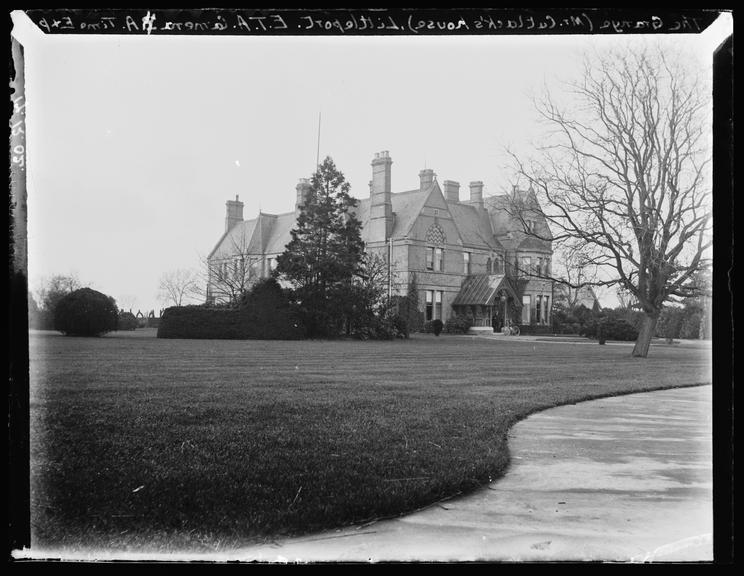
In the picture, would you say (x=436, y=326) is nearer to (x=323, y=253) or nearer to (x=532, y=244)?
(x=532, y=244)

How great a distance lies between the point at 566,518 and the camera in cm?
385

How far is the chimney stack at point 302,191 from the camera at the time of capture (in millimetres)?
6426

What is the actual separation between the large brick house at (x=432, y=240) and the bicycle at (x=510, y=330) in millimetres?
1668

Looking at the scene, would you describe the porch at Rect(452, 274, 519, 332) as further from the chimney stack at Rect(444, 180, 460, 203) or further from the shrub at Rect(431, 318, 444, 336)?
the chimney stack at Rect(444, 180, 460, 203)

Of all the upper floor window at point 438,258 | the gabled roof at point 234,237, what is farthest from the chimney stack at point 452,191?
the upper floor window at point 438,258

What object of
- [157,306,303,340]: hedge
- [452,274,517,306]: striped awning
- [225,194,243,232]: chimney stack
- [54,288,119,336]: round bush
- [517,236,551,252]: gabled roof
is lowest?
[157,306,303,340]: hedge

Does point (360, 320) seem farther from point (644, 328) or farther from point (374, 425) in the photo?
point (374, 425)

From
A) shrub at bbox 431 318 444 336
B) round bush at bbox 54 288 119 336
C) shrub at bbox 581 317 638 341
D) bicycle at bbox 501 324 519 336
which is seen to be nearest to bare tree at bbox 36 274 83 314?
round bush at bbox 54 288 119 336

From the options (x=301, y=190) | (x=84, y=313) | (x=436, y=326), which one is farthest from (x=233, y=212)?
(x=436, y=326)

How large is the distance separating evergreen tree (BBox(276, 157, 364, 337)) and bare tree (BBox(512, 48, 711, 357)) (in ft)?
8.55

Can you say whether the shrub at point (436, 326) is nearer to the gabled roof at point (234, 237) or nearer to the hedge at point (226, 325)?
the hedge at point (226, 325)

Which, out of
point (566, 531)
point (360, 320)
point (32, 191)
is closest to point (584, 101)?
point (566, 531)

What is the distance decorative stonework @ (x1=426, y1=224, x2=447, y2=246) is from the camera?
13469 millimetres

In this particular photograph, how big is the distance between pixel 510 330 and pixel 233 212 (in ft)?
74.6
